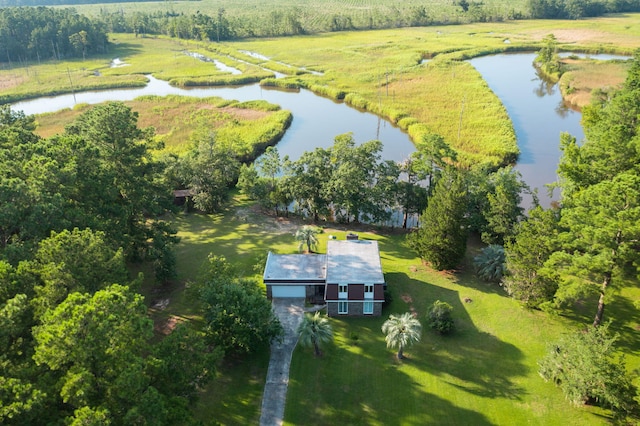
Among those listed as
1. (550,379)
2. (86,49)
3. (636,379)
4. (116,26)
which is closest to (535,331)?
(550,379)

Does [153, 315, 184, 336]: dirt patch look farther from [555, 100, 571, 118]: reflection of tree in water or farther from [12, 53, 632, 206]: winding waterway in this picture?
[555, 100, 571, 118]: reflection of tree in water

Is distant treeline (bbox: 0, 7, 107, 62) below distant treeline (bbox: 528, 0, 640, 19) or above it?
below

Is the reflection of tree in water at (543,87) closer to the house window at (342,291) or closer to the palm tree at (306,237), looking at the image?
the palm tree at (306,237)

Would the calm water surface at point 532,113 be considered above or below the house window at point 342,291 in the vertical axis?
Answer: above

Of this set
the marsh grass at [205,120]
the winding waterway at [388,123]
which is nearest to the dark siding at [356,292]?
the winding waterway at [388,123]

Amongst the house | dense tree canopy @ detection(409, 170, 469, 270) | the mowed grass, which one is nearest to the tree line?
the mowed grass

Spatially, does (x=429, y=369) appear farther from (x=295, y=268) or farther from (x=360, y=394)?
(x=295, y=268)
